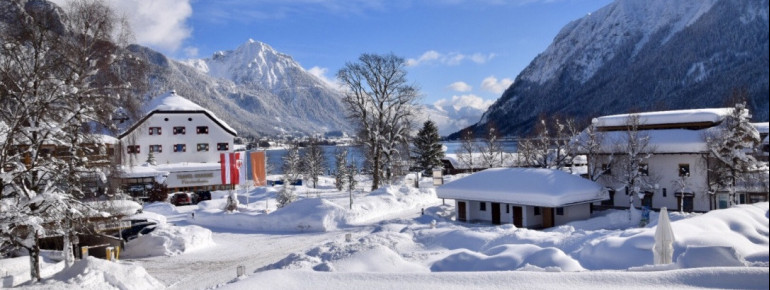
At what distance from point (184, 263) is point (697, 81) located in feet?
558

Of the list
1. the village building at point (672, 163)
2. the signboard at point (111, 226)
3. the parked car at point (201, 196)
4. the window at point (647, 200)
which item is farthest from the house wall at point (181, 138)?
the window at point (647, 200)

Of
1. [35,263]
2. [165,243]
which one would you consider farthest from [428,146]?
[35,263]

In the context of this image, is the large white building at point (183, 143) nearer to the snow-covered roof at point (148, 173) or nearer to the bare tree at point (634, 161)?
the snow-covered roof at point (148, 173)

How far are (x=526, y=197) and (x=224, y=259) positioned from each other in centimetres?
1624

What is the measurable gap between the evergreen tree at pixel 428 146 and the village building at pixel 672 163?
25.7 meters

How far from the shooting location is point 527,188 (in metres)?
30.7

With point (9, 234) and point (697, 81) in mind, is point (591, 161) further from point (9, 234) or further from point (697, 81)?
point (697, 81)

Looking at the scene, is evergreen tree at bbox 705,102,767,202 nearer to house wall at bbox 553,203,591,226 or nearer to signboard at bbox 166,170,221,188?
house wall at bbox 553,203,591,226

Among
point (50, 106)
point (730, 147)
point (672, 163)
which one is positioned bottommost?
point (672, 163)

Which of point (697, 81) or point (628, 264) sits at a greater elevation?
point (697, 81)

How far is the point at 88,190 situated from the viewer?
820 inches

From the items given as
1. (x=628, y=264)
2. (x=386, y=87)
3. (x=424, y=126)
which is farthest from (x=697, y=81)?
(x=628, y=264)

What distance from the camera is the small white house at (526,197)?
98.3 ft

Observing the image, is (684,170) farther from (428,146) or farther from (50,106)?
(50,106)
